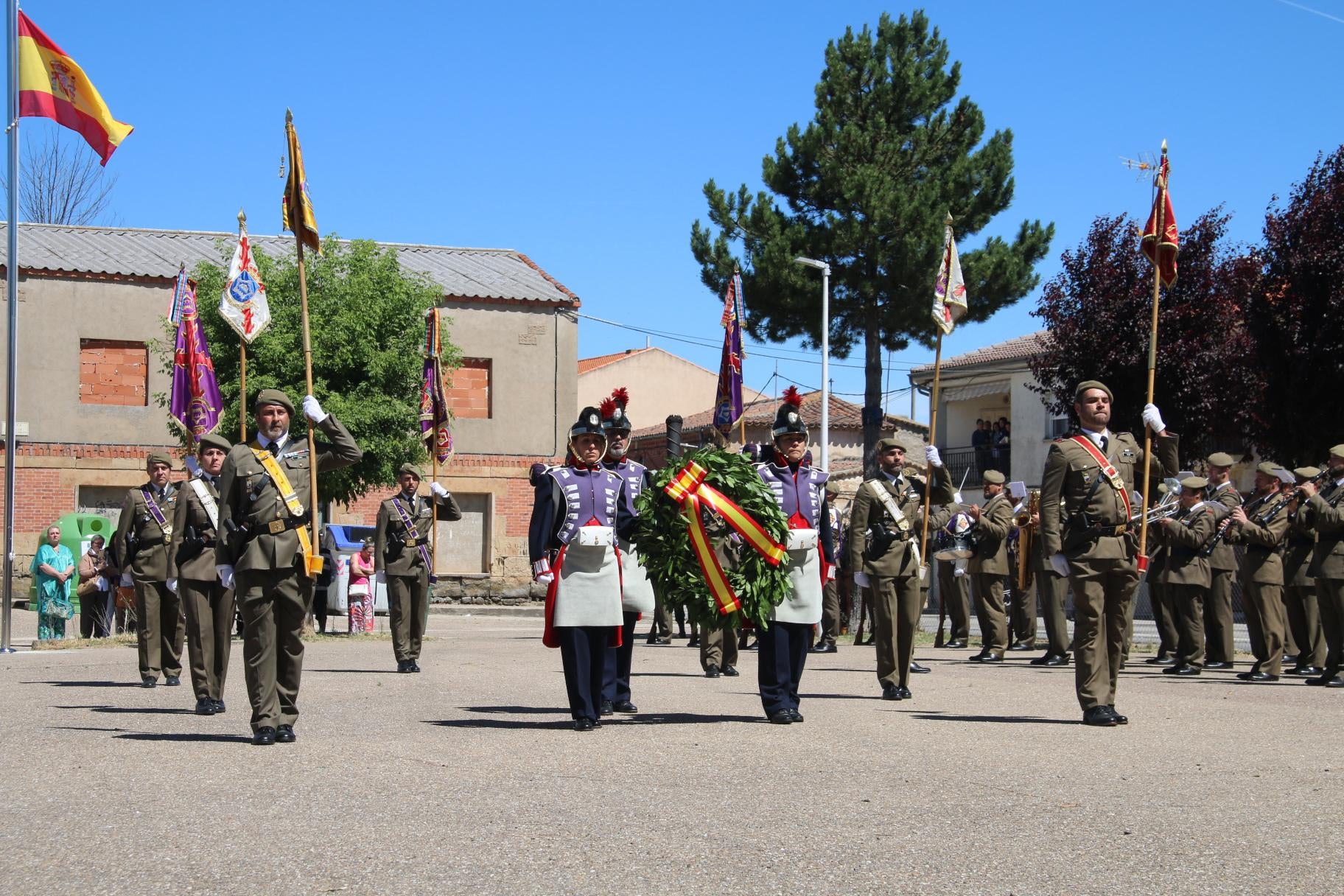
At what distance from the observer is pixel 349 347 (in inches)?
1227

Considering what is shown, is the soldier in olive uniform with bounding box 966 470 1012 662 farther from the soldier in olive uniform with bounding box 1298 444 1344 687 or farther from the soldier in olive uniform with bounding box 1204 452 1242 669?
the soldier in olive uniform with bounding box 1298 444 1344 687

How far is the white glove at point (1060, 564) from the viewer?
10.5 meters

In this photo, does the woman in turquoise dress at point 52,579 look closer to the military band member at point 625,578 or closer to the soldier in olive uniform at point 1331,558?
the military band member at point 625,578

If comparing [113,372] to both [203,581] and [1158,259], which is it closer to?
[203,581]

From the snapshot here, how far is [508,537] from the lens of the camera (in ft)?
127

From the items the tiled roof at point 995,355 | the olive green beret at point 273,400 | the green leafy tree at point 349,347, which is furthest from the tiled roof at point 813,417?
the olive green beret at point 273,400

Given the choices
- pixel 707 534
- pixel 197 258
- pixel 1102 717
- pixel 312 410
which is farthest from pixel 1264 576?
pixel 197 258

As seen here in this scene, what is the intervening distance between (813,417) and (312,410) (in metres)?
41.2

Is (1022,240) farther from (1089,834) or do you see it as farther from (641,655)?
(1089,834)

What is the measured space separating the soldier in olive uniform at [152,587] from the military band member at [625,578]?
4561 millimetres

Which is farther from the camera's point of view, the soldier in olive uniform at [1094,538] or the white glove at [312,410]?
the soldier in olive uniform at [1094,538]

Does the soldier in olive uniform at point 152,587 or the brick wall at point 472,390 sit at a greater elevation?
the brick wall at point 472,390

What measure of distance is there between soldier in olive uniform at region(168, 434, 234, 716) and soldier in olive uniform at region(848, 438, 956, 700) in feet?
15.8

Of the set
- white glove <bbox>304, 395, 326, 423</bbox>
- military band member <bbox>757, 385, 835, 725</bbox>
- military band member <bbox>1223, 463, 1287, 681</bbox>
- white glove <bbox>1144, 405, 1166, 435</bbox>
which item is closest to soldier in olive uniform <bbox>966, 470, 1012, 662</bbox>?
military band member <bbox>1223, 463, 1287, 681</bbox>
